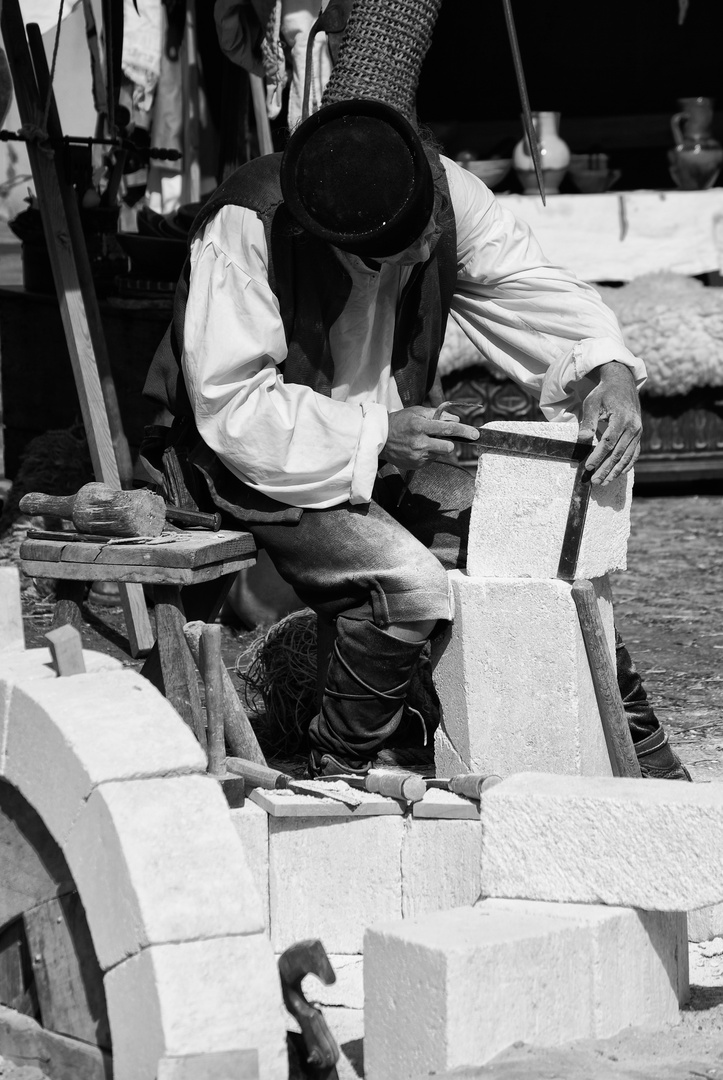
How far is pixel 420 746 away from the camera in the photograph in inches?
152

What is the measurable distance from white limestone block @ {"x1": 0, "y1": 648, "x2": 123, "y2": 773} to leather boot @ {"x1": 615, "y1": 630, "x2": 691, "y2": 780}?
4.85 feet

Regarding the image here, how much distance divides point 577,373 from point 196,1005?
196 centimetres

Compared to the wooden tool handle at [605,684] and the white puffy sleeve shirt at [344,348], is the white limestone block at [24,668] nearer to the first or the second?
the white puffy sleeve shirt at [344,348]

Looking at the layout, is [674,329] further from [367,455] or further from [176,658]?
[176,658]

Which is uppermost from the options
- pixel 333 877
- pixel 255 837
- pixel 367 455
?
pixel 367 455

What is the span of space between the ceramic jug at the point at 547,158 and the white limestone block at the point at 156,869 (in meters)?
6.82

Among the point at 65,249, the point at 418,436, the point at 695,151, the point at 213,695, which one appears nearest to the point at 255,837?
the point at 213,695

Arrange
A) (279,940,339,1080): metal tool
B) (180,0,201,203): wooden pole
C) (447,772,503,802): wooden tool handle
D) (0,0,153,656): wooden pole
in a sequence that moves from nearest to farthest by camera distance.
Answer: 1. (279,940,339,1080): metal tool
2. (447,772,503,802): wooden tool handle
3. (0,0,153,656): wooden pole
4. (180,0,201,203): wooden pole

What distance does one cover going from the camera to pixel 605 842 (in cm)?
270

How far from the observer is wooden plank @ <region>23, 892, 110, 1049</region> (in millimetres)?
2568

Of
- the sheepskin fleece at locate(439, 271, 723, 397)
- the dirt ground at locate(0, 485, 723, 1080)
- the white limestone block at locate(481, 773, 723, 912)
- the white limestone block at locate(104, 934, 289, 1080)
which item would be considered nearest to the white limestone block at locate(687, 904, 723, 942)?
the dirt ground at locate(0, 485, 723, 1080)

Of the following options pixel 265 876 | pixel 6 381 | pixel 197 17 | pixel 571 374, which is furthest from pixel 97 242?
pixel 265 876

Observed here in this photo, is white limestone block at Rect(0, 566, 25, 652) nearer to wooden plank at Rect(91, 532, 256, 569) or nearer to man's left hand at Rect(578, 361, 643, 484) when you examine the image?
wooden plank at Rect(91, 532, 256, 569)

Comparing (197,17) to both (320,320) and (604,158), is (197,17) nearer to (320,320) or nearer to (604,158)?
(604,158)
